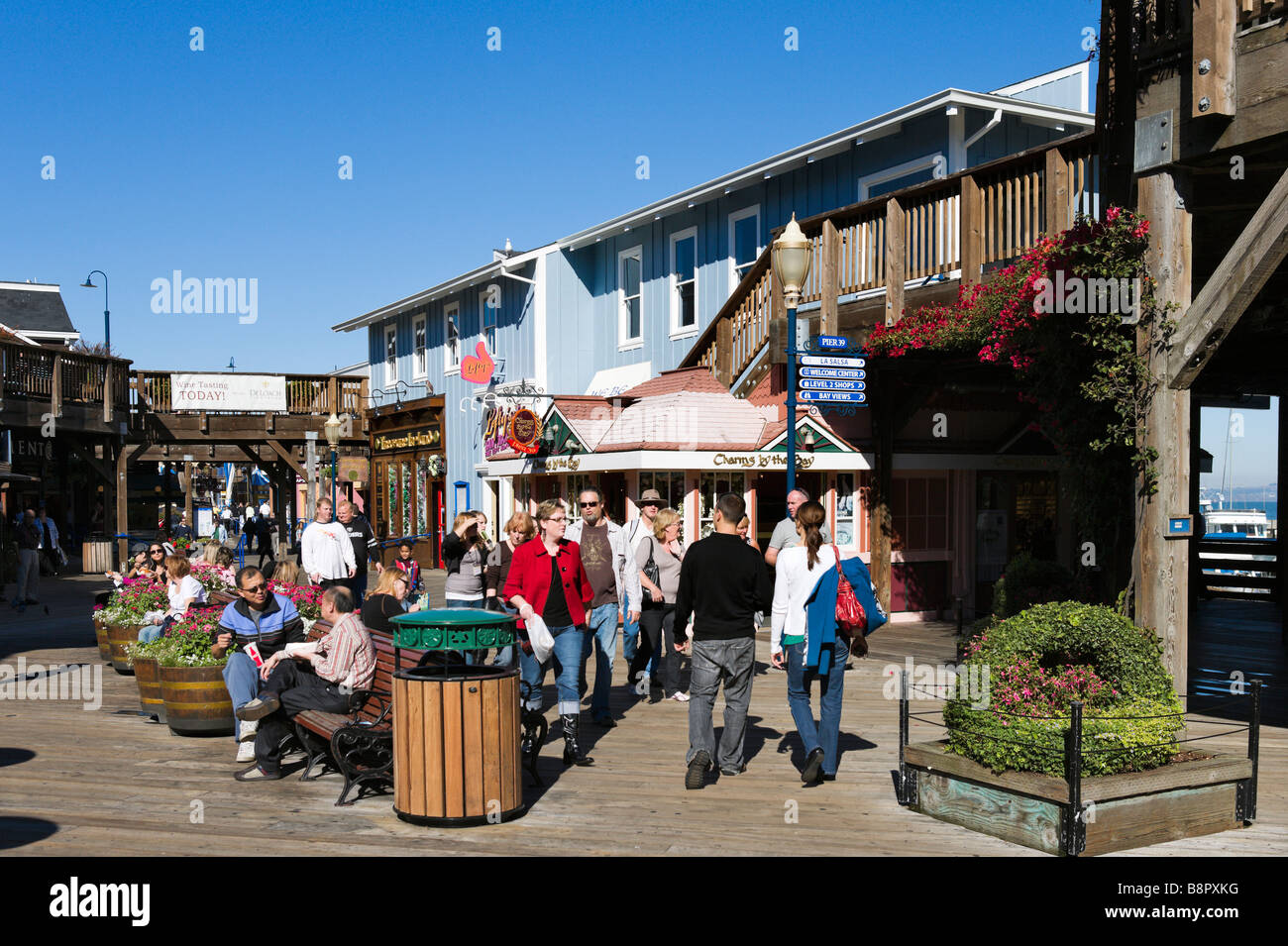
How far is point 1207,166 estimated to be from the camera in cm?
780

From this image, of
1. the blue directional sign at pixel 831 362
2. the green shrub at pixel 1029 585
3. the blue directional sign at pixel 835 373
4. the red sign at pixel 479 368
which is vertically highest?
the red sign at pixel 479 368

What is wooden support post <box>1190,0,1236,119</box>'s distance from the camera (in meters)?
7.26

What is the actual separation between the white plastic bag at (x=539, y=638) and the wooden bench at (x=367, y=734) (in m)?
0.40

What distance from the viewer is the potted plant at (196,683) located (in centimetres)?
905

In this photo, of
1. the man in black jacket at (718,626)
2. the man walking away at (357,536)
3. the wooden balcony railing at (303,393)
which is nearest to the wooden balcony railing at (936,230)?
the man in black jacket at (718,626)

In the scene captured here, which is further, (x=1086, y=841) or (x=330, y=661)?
(x=330, y=661)

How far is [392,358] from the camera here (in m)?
32.8

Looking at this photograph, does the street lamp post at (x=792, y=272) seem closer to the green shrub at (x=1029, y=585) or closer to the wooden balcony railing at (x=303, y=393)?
the green shrub at (x=1029, y=585)

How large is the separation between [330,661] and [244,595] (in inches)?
Result: 47.5

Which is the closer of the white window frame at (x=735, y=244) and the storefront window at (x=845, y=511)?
the storefront window at (x=845, y=511)

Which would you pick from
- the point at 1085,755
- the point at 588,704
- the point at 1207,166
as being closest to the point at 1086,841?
the point at 1085,755

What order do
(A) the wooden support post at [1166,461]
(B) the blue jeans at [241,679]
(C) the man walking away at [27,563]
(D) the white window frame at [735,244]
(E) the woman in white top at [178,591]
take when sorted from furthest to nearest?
(C) the man walking away at [27,563] → (D) the white window frame at [735,244] → (E) the woman in white top at [178,591] → (B) the blue jeans at [241,679] → (A) the wooden support post at [1166,461]

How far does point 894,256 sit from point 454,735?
8423 millimetres
